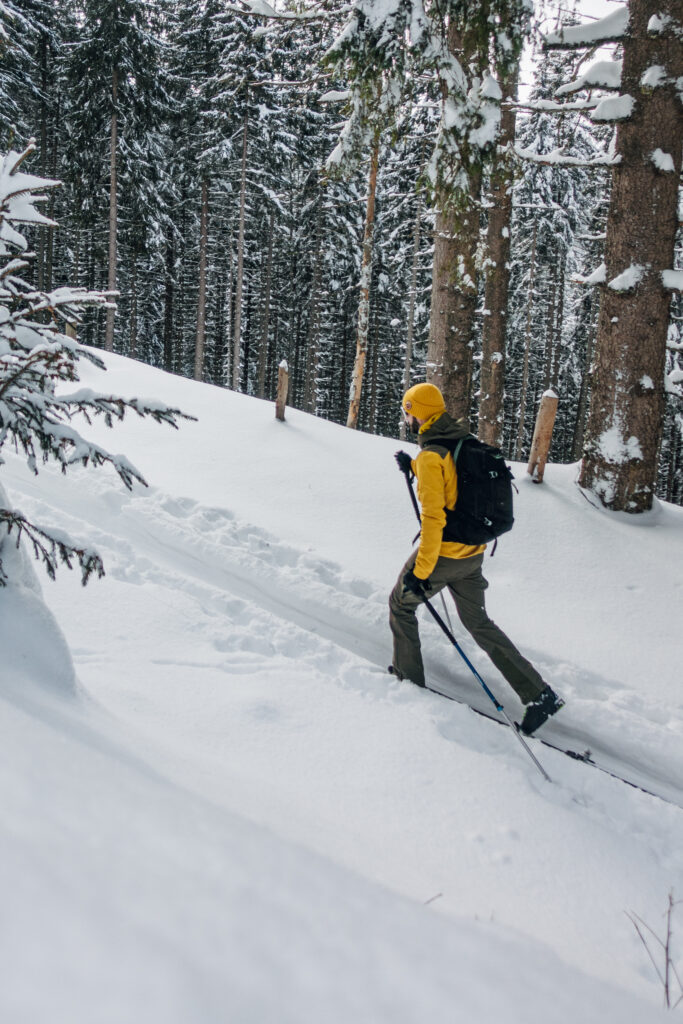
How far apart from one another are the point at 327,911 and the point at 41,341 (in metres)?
2.60

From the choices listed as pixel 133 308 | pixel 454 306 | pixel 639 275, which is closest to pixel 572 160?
pixel 639 275

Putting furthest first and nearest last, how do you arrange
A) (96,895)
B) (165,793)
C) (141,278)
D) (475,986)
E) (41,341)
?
(141,278)
(41,341)
(165,793)
(475,986)
(96,895)

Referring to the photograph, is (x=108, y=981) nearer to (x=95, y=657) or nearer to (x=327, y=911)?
(x=327, y=911)

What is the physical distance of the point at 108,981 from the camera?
118 centimetres

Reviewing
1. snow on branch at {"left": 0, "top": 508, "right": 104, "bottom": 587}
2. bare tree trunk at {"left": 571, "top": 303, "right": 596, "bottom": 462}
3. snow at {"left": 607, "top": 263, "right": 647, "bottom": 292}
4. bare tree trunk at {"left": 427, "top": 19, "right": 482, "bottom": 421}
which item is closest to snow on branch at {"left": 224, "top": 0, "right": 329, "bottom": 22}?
bare tree trunk at {"left": 427, "top": 19, "right": 482, "bottom": 421}

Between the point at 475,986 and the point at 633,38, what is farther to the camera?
the point at 633,38

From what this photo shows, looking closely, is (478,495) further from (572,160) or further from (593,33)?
(593,33)

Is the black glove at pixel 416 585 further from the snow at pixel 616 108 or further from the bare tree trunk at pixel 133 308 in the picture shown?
the bare tree trunk at pixel 133 308

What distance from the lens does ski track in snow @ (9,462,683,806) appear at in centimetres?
443

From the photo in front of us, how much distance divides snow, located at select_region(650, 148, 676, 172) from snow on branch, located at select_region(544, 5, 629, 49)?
1.60 meters

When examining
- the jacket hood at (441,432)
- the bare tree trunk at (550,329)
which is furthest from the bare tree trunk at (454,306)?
the bare tree trunk at (550,329)

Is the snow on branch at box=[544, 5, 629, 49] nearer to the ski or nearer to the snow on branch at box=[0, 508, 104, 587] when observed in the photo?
the ski

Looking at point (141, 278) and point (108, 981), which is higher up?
point (141, 278)

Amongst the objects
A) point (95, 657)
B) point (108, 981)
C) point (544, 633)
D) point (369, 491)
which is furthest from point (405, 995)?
point (369, 491)
